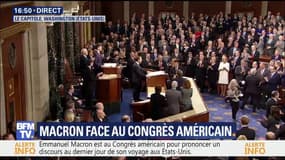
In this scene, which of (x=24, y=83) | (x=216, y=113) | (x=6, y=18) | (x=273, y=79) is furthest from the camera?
(x=273, y=79)

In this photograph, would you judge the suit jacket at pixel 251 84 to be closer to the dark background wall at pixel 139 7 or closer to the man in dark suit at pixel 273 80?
the man in dark suit at pixel 273 80

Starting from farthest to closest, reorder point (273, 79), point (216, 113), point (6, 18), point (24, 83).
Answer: point (273, 79)
point (216, 113)
point (24, 83)
point (6, 18)

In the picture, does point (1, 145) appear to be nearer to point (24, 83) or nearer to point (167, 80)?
point (24, 83)

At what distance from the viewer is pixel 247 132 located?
16.5ft

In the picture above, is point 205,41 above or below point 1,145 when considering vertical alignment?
above

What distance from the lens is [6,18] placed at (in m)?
4.68

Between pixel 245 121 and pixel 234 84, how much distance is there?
0.84m

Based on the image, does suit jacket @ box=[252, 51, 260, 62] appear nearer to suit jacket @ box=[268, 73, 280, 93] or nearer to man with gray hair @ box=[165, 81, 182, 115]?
suit jacket @ box=[268, 73, 280, 93]

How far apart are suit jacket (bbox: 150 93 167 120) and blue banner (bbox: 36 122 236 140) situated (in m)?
0.74

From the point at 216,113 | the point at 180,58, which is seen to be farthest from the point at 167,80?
the point at 216,113

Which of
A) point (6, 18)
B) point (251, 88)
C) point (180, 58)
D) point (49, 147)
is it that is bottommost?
point (49, 147)

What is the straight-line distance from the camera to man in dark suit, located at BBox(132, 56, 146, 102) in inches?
224

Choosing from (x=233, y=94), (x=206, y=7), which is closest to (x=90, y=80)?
(x=206, y=7)

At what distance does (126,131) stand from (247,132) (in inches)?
49.8
